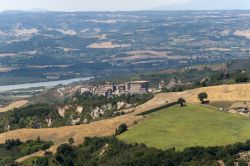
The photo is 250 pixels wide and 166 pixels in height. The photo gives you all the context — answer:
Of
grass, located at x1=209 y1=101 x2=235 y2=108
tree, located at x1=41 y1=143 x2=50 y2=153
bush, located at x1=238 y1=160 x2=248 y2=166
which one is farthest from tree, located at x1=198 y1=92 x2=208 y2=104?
bush, located at x1=238 y1=160 x2=248 y2=166

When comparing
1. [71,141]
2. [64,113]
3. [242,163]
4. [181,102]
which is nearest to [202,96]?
[181,102]

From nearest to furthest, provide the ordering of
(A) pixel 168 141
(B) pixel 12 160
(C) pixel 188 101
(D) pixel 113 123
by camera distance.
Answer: (A) pixel 168 141
(B) pixel 12 160
(D) pixel 113 123
(C) pixel 188 101

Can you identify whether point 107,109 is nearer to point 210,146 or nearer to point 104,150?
point 104,150

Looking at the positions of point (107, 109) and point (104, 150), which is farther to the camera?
point (107, 109)

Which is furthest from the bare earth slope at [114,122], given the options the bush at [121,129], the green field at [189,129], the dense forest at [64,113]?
the dense forest at [64,113]

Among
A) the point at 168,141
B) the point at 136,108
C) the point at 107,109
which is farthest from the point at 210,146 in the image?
the point at 107,109

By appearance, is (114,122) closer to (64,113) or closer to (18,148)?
(18,148)
